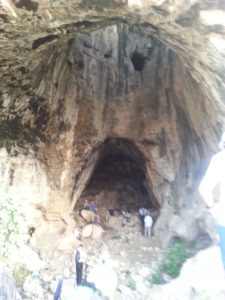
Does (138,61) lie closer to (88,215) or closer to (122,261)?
(88,215)

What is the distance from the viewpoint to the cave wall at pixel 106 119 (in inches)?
312

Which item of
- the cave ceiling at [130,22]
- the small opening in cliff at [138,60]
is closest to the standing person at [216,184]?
the cave ceiling at [130,22]

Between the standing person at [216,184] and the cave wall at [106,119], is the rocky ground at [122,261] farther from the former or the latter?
the standing person at [216,184]

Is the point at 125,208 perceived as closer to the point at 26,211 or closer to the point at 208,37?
the point at 26,211

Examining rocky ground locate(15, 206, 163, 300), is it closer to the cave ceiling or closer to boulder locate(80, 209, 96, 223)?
boulder locate(80, 209, 96, 223)

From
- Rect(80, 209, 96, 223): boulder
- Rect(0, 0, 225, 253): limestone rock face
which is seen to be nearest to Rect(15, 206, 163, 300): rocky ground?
Rect(80, 209, 96, 223): boulder

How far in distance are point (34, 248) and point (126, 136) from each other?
395cm

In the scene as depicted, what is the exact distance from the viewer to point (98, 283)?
503cm

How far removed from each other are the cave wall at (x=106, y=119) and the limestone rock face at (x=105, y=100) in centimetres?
3

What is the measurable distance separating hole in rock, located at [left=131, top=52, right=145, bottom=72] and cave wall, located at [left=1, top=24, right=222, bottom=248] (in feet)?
0.13

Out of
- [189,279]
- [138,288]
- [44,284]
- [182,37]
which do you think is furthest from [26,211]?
[182,37]

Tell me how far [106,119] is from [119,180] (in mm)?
3027

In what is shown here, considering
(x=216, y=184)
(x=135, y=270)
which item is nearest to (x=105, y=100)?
(x=135, y=270)

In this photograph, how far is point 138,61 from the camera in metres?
10.4
